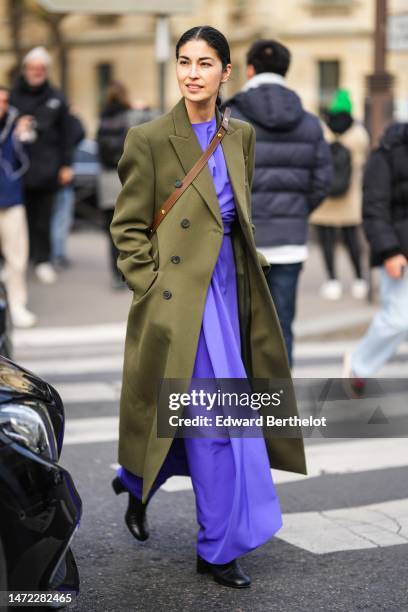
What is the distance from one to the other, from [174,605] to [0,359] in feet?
3.42

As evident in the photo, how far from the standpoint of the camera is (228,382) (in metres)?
4.56

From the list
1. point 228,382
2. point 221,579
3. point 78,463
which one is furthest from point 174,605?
point 78,463

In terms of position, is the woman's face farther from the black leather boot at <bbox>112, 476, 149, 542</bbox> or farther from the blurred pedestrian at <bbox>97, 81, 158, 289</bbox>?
the blurred pedestrian at <bbox>97, 81, 158, 289</bbox>

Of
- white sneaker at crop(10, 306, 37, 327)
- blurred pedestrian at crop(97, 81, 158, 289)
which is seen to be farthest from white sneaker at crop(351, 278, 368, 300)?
white sneaker at crop(10, 306, 37, 327)

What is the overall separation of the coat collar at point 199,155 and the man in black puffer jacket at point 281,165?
1973 millimetres

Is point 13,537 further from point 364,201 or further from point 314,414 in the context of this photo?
point 364,201

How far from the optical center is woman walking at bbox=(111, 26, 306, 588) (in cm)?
451

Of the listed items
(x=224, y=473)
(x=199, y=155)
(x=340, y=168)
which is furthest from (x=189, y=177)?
(x=340, y=168)

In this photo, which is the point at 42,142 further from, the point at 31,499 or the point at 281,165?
the point at 31,499

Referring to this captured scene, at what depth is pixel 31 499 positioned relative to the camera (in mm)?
3588

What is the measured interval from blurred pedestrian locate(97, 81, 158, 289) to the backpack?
5.75 feet

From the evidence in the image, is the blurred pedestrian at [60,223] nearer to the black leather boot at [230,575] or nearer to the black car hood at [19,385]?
the black leather boot at [230,575]

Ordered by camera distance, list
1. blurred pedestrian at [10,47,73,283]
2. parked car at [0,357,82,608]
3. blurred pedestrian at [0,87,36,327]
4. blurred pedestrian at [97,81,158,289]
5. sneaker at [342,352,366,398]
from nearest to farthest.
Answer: parked car at [0,357,82,608] < sneaker at [342,352,366,398] < blurred pedestrian at [0,87,36,327] < blurred pedestrian at [97,81,158,289] < blurred pedestrian at [10,47,73,283]

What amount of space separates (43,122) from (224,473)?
8585 millimetres
